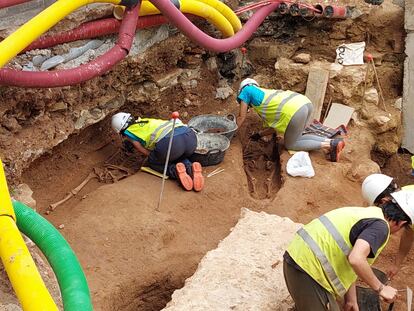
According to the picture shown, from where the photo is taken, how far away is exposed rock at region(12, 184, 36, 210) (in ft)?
19.0

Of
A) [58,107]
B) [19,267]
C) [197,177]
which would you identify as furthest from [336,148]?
[19,267]

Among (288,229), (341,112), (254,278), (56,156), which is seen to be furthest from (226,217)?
(341,112)

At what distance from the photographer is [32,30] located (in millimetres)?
5094

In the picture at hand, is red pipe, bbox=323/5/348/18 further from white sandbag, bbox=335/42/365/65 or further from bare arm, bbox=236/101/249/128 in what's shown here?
bare arm, bbox=236/101/249/128

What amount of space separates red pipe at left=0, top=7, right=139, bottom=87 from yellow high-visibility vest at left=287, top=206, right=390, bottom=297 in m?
2.93

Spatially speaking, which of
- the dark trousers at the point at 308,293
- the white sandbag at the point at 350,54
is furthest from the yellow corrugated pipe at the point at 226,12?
the dark trousers at the point at 308,293

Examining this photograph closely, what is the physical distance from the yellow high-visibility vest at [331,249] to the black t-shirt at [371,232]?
0.15 ft

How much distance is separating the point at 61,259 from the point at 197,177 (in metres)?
3.11

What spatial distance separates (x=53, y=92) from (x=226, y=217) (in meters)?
2.46

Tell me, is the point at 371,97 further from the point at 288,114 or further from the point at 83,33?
the point at 83,33

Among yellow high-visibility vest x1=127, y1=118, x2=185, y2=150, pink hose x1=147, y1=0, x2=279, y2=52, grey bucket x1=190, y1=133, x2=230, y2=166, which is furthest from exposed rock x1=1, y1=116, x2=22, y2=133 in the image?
grey bucket x1=190, y1=133, x2=230, y2=166

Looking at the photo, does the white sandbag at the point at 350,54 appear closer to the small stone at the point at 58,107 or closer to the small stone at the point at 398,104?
the small stone at the point at 398,104

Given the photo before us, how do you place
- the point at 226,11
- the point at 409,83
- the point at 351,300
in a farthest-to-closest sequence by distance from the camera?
the point at 409,83 < the point at 226,11 < the point at 351,300

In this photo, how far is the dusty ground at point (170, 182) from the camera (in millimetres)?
5617
